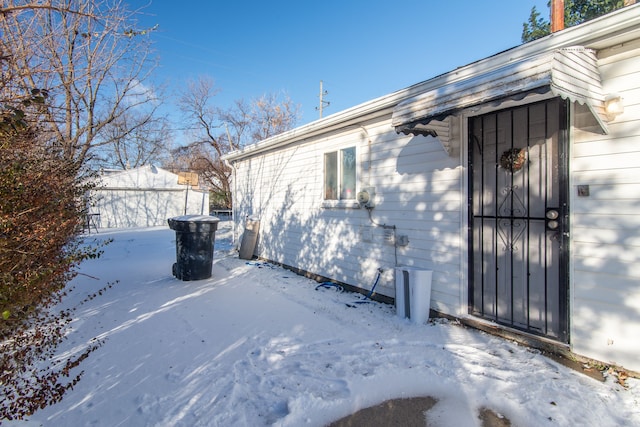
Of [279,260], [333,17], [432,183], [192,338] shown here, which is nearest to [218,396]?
[192,338]

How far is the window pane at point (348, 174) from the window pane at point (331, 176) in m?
0.22

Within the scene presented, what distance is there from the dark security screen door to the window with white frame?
225 cm

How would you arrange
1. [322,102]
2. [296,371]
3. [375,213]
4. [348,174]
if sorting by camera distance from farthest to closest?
[322,102] → [348,174] → [375,213] → [296,371]

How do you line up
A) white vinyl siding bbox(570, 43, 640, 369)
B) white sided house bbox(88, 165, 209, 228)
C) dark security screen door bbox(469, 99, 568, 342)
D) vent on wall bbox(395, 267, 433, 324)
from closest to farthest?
white vinyl siding bbox(570, 43, 640, 369)
dark security screen door bbox(469, 99, 568, 342)
vent on wall bbox(395, 267, 433, 324)
white sided house bbox(88, 165, 209, 228)

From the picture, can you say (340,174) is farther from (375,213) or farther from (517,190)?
(517,190)

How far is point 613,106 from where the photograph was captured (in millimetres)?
2869

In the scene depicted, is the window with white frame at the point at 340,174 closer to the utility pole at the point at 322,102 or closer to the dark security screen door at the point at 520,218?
the dark security screen door at the point at 520,218

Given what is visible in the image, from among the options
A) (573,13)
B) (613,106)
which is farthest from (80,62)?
(573,13)

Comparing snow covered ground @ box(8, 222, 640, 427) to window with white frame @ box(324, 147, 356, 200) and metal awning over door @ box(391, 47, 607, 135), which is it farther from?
metal awning over door @ box(391, 47, 607, 135)

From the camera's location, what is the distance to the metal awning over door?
2594mm

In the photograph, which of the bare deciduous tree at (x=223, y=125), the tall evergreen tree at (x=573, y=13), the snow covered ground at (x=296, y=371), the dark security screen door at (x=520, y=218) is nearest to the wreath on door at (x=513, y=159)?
the dark security screen door at (x=520, y=218)

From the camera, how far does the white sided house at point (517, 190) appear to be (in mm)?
2812

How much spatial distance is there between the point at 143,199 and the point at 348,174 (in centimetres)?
1915

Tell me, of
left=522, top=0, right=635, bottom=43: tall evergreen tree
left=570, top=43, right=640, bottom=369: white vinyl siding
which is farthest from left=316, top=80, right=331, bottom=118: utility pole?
left=570, top=43, right=640, bottom=369: white vinyl siding
